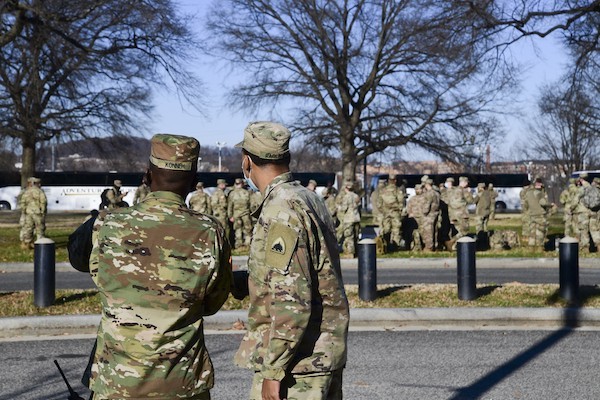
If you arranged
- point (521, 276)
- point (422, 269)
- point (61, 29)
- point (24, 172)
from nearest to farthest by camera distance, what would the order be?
1. point (521, 276)
2. point (422, 269)
3. point (61, 29)
4. point (24, 172)

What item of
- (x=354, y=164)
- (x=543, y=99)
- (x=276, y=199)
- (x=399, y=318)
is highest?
(x=543, y=99)

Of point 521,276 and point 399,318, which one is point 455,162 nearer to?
point 521,276

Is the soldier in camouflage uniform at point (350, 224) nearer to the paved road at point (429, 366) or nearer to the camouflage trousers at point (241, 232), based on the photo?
the camouflage trousers at point (241, 232)

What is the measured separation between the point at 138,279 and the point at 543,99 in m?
43.6

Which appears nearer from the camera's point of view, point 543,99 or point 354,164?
point 354,164

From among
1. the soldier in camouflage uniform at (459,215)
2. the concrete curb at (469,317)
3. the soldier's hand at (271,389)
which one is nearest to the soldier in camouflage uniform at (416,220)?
the soldier in camouflage uniform at (459,215)

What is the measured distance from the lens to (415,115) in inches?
1387

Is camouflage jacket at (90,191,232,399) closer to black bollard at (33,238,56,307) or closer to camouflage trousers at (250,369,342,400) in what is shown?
camouflage trousers at (250,369,342,400)

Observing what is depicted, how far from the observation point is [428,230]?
834 inches

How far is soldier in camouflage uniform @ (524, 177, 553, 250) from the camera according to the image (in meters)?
21.1

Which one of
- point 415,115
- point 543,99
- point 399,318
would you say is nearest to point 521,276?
point 399,318

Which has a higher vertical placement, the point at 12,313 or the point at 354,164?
the point at 354,164

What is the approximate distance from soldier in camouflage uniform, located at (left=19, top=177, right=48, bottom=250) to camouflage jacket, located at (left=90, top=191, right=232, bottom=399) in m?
17.4

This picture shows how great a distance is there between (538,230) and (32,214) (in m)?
11.8
